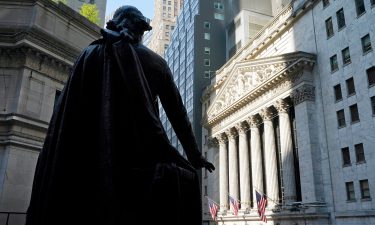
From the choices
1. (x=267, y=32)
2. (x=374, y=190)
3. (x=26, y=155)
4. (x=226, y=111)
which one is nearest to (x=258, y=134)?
(x=226, y=111)

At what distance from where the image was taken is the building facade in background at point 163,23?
129887 mm

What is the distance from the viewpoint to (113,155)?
2.79 metres

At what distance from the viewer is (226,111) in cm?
5381

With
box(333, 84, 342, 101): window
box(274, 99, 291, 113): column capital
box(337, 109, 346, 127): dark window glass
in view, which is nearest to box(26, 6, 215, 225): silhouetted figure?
box(337, 109, 346, 127): dark window glass

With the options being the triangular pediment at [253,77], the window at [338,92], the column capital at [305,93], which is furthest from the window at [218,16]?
the window at [338,92]

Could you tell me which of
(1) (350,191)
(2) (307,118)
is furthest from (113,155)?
(2) (307,118)

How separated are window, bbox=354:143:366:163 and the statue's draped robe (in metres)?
31.4

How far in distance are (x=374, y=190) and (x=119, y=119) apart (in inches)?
1200

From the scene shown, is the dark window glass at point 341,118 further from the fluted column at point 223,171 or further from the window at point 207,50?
the window at point 207,50

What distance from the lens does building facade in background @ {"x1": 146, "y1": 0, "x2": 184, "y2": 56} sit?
12989 centimetres

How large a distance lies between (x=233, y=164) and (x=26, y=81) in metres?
39.2

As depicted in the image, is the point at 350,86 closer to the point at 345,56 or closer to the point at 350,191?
the point at 345,56

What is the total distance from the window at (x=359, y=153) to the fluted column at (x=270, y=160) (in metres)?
12.0

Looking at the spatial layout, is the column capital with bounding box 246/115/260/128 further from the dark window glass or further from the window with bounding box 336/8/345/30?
the window with bounding box 336/8/345/30
